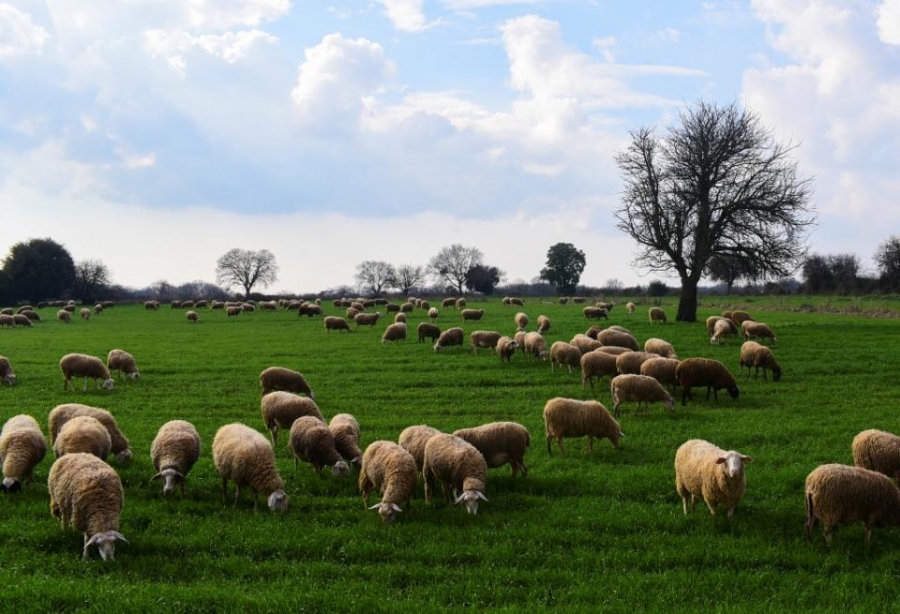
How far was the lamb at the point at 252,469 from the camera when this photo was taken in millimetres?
9094

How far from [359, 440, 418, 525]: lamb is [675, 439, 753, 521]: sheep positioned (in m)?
3.91

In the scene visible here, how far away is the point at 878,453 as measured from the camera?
9.70 metres

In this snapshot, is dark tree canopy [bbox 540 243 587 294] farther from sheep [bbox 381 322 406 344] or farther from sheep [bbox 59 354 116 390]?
sheep [bbox 59 354 116 390]

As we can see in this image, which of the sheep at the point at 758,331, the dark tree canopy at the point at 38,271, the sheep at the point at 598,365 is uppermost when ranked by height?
the dark tree canopy at the point at 38,271

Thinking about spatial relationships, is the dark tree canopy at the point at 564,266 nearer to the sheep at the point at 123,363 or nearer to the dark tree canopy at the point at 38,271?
Answer: the dark tree canopy at the point at 38,271

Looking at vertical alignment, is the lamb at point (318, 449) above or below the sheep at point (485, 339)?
below

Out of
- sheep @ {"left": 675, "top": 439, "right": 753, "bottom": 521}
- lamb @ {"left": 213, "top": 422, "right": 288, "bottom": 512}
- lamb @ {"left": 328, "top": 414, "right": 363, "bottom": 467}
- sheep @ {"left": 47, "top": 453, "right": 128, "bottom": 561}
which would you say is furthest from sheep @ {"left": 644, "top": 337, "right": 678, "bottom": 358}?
sheep @ {"left": 47, "top": 453, "right": 128, "bottom": 561}

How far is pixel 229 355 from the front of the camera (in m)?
27.6

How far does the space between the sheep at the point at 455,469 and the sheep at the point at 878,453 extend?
578 cm

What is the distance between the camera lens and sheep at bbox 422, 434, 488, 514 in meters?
9.05

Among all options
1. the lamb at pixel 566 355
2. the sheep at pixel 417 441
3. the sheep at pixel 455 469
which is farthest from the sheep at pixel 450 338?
the sheep at pixel 455 469

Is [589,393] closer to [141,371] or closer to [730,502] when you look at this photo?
[730,502]

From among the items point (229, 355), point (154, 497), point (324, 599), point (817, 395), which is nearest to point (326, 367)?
point (229, 355)

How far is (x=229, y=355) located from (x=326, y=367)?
633 centimetres
